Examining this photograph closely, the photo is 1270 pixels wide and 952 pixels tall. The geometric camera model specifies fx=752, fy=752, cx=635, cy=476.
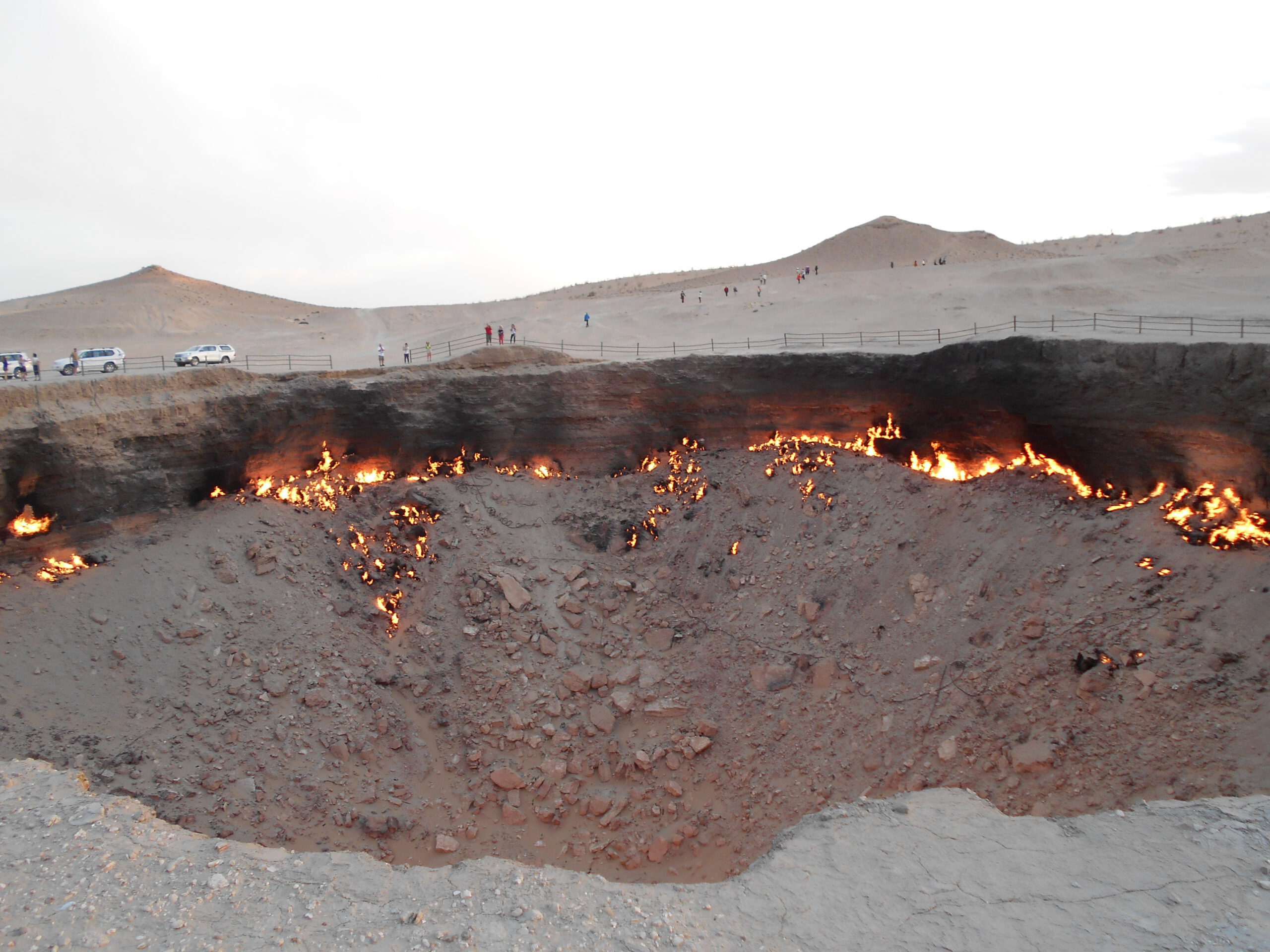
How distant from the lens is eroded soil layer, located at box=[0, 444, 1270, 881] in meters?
12.1

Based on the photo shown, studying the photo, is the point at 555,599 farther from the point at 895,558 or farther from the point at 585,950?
the point at 585,950

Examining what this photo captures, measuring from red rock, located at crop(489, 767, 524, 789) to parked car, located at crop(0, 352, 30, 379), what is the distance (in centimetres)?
1665

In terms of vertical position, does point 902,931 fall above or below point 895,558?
below

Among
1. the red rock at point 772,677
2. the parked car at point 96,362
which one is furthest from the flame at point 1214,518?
the parked car at point 96,362

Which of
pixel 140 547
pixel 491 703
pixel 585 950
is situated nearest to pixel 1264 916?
pixel 585 950

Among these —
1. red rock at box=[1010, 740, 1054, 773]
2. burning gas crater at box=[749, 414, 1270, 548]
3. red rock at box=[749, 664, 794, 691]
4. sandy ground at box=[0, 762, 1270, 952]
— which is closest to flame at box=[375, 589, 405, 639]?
sandy ground at box=[0, 762, 1270, 952]

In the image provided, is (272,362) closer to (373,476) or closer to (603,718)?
(373,476)

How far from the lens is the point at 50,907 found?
25.9 ft

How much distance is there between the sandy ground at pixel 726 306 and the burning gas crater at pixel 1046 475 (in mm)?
6724

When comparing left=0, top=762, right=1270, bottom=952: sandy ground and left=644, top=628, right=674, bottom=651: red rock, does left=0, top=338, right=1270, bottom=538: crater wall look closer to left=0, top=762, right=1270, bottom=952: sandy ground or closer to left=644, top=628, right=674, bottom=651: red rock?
left=644, top=628, right=674, bottom=651: red rock

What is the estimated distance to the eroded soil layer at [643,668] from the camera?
12102mm

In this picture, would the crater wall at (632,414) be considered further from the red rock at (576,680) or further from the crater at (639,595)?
the red rock at (576,680)

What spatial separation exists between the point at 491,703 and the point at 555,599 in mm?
3128

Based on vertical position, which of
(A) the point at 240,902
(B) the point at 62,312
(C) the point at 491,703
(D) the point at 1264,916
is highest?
(B) the point at 62,312
